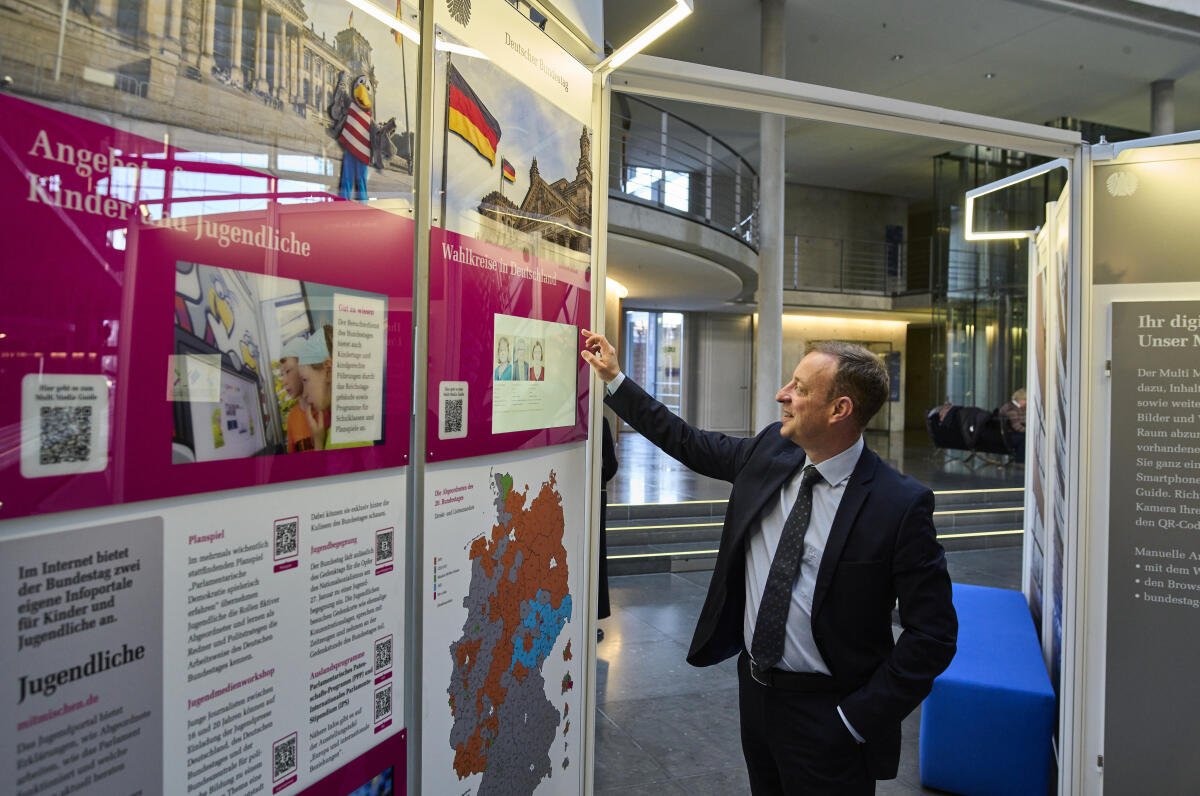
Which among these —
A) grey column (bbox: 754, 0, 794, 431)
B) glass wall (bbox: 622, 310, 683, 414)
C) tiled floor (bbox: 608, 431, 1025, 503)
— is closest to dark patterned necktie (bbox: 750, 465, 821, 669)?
tiled floor (bbox: 608, 431, 1025, 503)

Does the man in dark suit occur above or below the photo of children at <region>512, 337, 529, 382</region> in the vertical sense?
below

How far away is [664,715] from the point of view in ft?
13.0

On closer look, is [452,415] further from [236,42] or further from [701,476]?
[701,476]

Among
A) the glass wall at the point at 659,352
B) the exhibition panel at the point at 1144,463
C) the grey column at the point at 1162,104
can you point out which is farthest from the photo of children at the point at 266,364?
the glass wall at the point at 659,352

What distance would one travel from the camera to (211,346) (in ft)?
3.62

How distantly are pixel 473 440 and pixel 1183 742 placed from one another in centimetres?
278

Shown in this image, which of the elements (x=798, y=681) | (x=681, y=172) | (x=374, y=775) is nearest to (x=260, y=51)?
(x=374, y=775)

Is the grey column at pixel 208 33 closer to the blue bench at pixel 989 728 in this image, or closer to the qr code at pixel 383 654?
the qr code at pixel 383 654

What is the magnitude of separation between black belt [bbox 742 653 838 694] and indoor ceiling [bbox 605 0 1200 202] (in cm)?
944

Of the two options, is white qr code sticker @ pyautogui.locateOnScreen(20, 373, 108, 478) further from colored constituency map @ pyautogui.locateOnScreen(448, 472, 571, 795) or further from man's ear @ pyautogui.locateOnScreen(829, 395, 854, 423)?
man's ear @ pyautogui.locateOnScreen(829, 395, 854, 423)

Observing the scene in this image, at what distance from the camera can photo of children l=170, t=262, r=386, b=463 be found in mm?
1075

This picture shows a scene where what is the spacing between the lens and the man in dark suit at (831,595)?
182 cm

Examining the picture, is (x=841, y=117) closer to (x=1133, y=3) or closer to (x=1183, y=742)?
(x=1183, y=742)

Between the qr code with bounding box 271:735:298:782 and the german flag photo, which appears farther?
the german flag photo
